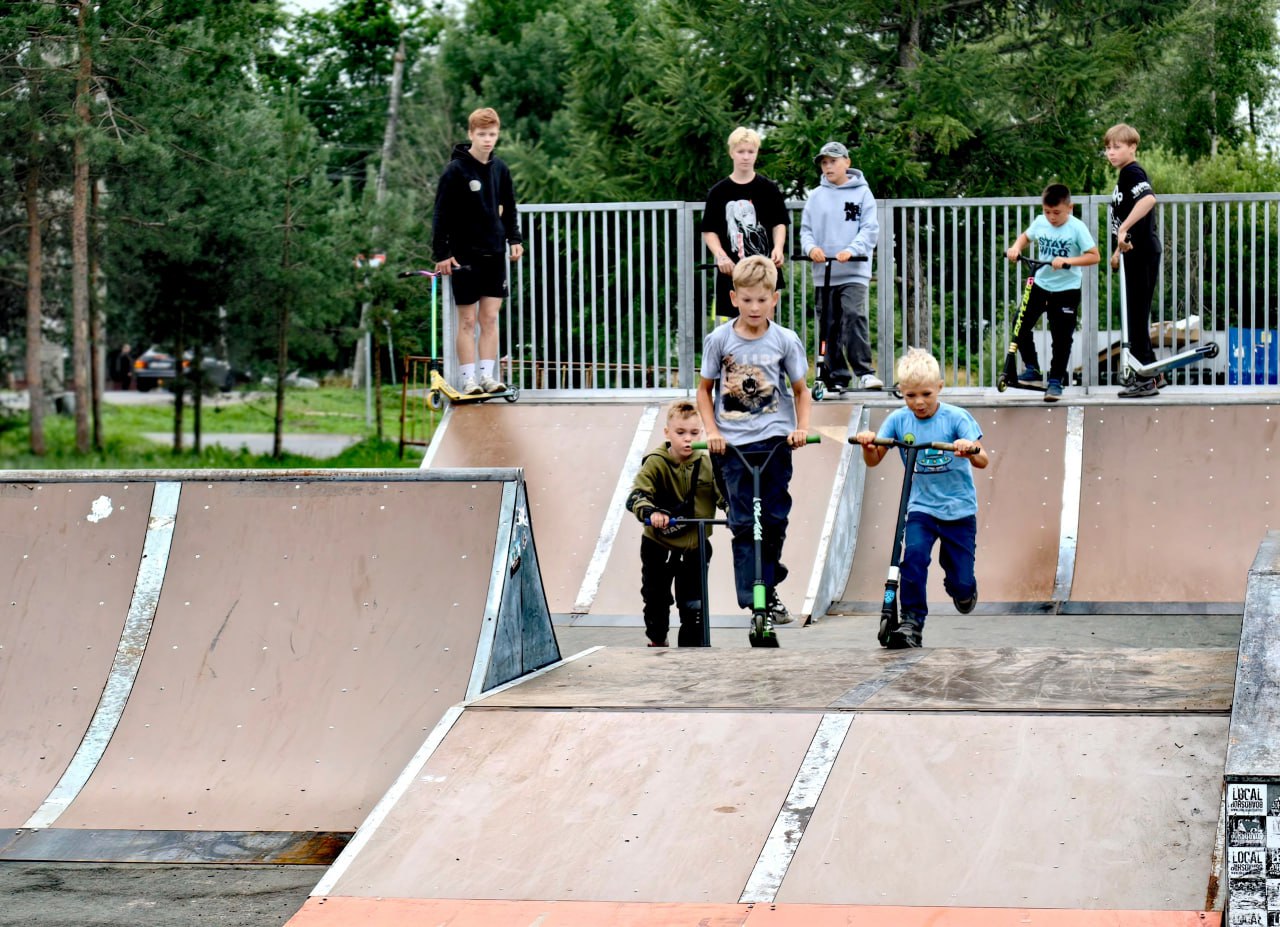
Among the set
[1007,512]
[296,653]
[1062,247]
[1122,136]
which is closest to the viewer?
[296,653]

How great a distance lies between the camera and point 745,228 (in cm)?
1147

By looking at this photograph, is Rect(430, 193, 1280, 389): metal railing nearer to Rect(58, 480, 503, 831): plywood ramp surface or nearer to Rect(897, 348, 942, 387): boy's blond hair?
Rect(897, 348, 942, 387): boy's blond hair

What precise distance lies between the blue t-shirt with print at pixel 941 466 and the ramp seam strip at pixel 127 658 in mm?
3341

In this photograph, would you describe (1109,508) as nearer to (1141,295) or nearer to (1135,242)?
(1141,295)

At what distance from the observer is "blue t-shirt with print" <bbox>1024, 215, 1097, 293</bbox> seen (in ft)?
39.4

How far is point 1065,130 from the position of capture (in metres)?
32.5

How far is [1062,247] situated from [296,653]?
735cm

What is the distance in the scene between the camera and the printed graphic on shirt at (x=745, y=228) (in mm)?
11438

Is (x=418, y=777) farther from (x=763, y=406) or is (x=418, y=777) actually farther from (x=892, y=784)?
(x=763, y=406)

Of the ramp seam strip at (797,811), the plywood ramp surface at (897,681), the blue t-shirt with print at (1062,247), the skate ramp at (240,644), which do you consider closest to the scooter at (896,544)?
the plywood ramp surface at (897,681)

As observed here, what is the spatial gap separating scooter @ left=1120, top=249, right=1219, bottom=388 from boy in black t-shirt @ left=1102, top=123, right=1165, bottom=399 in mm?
27

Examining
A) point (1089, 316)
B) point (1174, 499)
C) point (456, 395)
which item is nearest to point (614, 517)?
point (456, 395)

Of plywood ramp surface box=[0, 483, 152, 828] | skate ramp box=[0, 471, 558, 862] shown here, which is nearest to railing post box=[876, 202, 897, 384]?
skate ramp box=[0, 471, 558, 862]

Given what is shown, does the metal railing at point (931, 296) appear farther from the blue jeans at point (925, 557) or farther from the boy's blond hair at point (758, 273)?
the blue jeans at point (925, 557)
